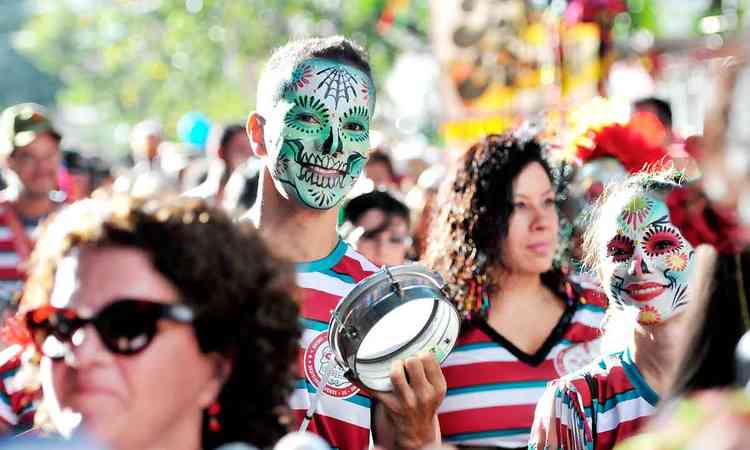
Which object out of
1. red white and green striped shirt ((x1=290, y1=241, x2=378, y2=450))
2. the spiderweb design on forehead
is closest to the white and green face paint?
the spiderweb design on forehead

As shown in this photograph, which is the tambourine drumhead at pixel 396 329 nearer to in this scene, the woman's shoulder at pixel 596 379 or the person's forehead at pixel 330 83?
the woman's shoulder at pixel 596 379

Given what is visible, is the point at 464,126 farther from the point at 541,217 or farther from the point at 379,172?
the point at 541,217

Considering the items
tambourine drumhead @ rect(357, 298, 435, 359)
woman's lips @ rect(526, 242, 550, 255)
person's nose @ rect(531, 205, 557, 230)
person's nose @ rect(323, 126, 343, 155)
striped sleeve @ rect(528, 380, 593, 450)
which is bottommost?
striped sleeve @ rect(528, 380, 593, 450)

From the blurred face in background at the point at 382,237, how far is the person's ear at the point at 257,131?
6.18 feet

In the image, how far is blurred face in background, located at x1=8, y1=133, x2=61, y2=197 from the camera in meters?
6.80

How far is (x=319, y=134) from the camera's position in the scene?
4.31 meters

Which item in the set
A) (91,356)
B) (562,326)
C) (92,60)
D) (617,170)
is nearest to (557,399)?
(562,326)

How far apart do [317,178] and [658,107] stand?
4.17 m

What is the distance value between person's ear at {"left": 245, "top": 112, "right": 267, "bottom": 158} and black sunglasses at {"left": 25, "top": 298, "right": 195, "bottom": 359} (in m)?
2.00

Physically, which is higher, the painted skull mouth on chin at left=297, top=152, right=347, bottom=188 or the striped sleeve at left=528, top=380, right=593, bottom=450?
the painted skull mouth on chin at left=297, top=152, right=347, bottom=188

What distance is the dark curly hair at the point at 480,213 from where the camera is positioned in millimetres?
4906

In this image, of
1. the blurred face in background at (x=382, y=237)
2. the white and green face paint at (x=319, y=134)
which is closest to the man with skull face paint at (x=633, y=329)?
the white and green face paint at (x=319, y=134)

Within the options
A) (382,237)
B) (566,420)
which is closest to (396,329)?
(566,420)

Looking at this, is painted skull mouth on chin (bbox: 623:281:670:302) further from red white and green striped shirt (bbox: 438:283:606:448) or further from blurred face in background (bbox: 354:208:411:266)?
blurred face in background (bbox: 354:208:411:266)
